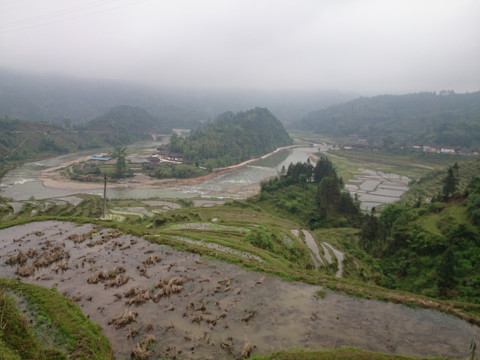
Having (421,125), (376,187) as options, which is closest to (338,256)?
(376,187)

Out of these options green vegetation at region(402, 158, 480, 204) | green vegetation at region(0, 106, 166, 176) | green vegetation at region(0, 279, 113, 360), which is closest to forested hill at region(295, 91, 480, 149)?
green vegetation at region(402, 158, 480, 204)

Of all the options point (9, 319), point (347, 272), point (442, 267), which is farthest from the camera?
point (347, 272)

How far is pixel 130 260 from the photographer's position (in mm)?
15336

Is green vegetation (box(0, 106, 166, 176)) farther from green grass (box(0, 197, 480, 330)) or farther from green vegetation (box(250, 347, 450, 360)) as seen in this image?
green vegetation (box(250, 347, 450, 360))

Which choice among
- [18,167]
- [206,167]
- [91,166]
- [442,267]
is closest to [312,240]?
[442,267]

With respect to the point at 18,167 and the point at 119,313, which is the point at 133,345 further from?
the point at 18,167

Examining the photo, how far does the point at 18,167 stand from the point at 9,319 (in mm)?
89621

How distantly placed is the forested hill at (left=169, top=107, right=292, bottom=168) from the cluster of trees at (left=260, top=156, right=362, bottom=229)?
42.1 meters

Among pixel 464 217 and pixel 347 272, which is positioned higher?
pixel 464 217

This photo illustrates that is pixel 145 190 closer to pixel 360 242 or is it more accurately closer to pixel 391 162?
pixel 360 242

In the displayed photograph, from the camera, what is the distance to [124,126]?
501 feet

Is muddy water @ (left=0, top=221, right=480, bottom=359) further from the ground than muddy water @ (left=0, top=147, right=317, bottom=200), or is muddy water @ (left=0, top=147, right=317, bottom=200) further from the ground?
muddy water @ (left=0, top=221, right=480, bottom=359)

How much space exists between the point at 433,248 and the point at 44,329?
888 inches

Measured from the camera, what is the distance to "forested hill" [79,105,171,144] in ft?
445
